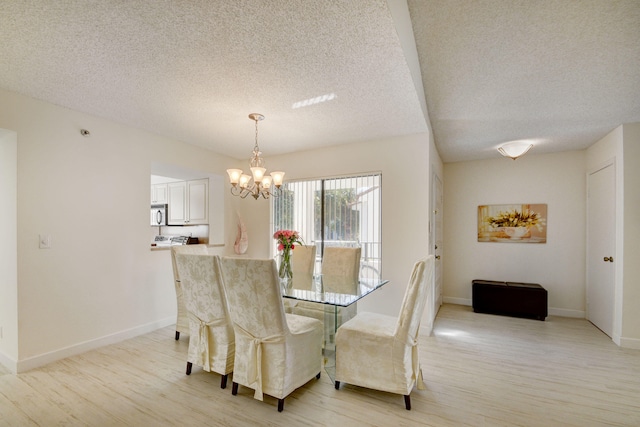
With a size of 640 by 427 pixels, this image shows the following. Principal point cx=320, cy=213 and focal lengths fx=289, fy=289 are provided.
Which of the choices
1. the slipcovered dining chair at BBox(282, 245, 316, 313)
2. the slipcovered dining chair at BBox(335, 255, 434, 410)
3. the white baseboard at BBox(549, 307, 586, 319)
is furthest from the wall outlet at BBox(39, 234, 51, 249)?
the white baseboard at BBox(549, 307, 586, 319)

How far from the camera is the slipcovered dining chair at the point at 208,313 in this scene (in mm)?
2215

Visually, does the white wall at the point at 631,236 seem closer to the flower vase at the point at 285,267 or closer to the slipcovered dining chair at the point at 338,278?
the slipcovered dining chair at the point at 338,278

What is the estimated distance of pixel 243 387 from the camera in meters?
2.30

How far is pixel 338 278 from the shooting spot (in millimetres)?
3252

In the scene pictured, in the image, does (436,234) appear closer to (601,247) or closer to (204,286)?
(601,247)

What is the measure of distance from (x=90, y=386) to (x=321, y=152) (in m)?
3.53

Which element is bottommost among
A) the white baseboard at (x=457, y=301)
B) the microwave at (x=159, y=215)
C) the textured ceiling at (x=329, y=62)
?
the white baseboard at (x=457, y=301)

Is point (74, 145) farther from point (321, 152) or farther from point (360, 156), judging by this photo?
point (360, 156)

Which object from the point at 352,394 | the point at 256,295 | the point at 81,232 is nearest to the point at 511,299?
the point at 352,394

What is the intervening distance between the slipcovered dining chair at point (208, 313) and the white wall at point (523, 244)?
4152 mm

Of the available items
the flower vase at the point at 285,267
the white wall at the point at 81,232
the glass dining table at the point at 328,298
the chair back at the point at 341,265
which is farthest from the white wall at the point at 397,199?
the white wall at the point at 81,232

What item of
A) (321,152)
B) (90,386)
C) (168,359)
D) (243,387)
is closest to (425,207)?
(321,152)

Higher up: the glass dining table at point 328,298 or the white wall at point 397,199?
the white wall at point 397,199

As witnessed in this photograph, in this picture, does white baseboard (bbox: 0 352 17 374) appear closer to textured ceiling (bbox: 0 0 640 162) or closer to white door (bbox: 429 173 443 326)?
textured ceiling (bbox: 0 0 640 162)
